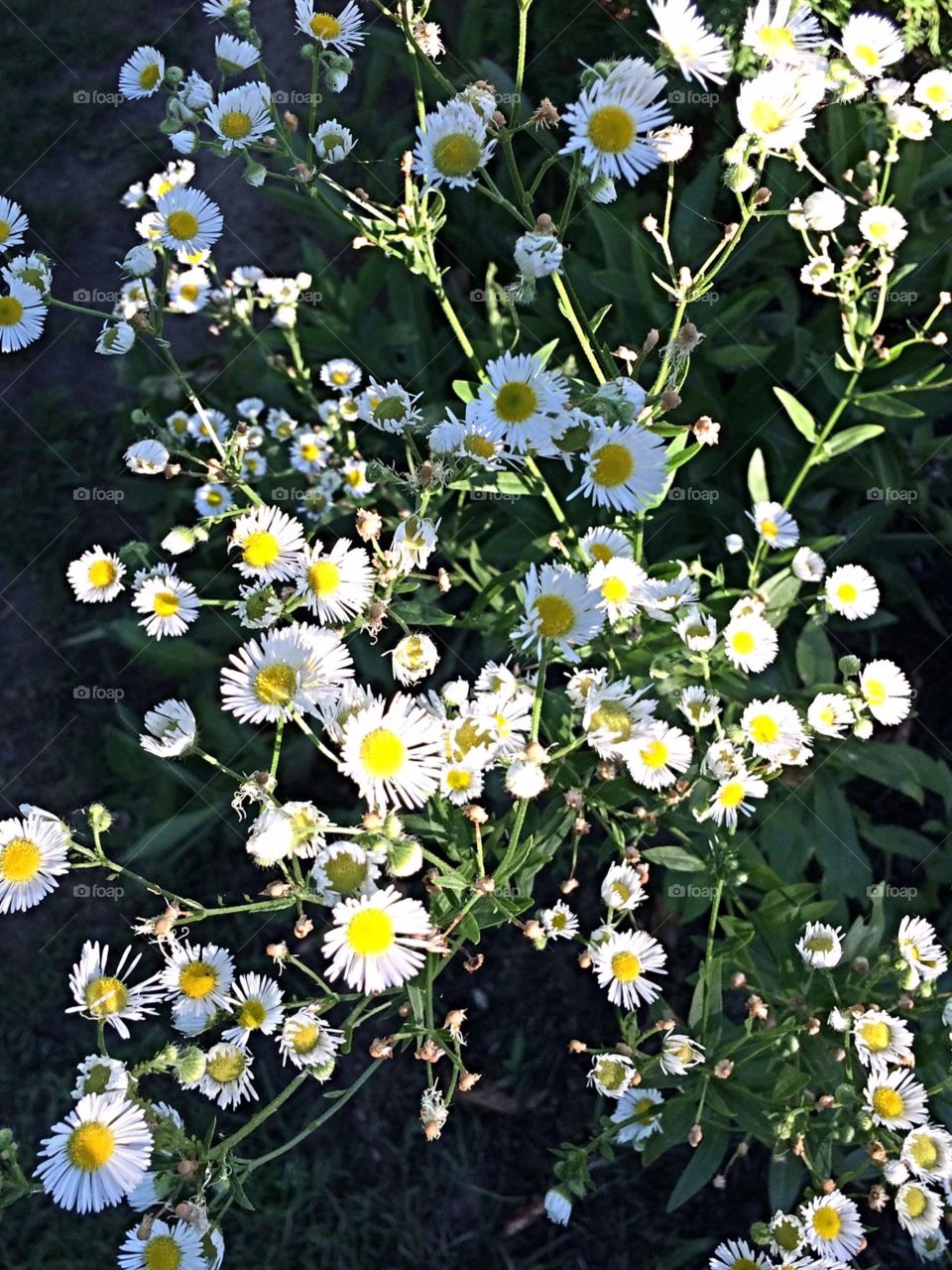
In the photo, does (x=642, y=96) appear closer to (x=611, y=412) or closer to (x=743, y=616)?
(x=611, y=412)

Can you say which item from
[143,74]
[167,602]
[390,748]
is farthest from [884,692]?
[143,74]

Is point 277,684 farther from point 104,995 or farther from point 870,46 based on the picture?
point 870,46

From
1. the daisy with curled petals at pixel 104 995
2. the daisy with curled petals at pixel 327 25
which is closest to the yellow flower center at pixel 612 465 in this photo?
the daisy with curled petals at pixel 327 25

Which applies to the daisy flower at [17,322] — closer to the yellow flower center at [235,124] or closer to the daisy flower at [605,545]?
the yellow flower center at [235,124]

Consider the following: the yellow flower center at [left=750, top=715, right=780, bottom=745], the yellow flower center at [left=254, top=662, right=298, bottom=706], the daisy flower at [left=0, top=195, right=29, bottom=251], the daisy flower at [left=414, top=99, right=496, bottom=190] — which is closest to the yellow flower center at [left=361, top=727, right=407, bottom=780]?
the yellow flower center at [left=254, top=662, right=298, bottom=706]

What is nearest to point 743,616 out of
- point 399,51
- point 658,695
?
point 658,695
